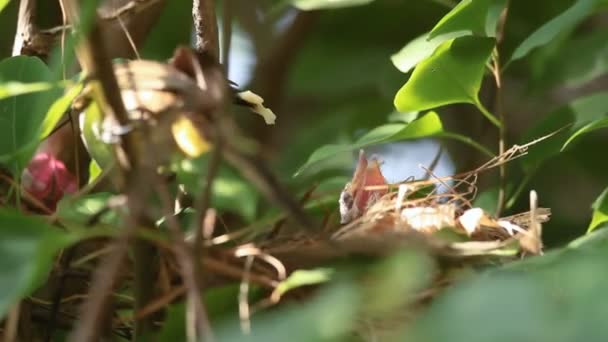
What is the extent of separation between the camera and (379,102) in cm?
137

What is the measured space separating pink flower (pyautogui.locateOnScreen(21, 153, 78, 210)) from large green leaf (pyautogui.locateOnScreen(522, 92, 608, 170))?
38cm

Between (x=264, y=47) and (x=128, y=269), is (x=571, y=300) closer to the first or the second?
(x=128, y=269)

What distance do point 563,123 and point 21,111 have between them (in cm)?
46

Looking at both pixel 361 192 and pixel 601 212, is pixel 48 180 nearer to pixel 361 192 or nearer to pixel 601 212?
pixel 361 192

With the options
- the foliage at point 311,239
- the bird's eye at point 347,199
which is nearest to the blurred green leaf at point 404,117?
the foliage at point 311,239

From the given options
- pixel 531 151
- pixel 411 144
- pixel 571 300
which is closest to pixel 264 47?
pixel 411 144

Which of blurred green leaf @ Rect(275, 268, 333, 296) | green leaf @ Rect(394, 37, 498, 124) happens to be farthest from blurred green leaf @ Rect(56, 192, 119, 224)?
green leaf @ Rect(394, 37, 498, 124)

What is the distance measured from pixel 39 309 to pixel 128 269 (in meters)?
0.10

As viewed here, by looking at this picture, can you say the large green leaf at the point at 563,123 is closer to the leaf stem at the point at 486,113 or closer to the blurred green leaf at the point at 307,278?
the leaf stem at the point at 486,113

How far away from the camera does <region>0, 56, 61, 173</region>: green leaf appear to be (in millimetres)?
637

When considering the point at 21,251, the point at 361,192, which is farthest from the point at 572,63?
the point at 21,251

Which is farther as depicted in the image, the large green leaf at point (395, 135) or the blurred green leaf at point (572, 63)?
the blurred green leaf at point (572, 63)

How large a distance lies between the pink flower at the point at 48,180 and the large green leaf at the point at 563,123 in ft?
1.25

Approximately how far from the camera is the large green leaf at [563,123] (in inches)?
33.5
